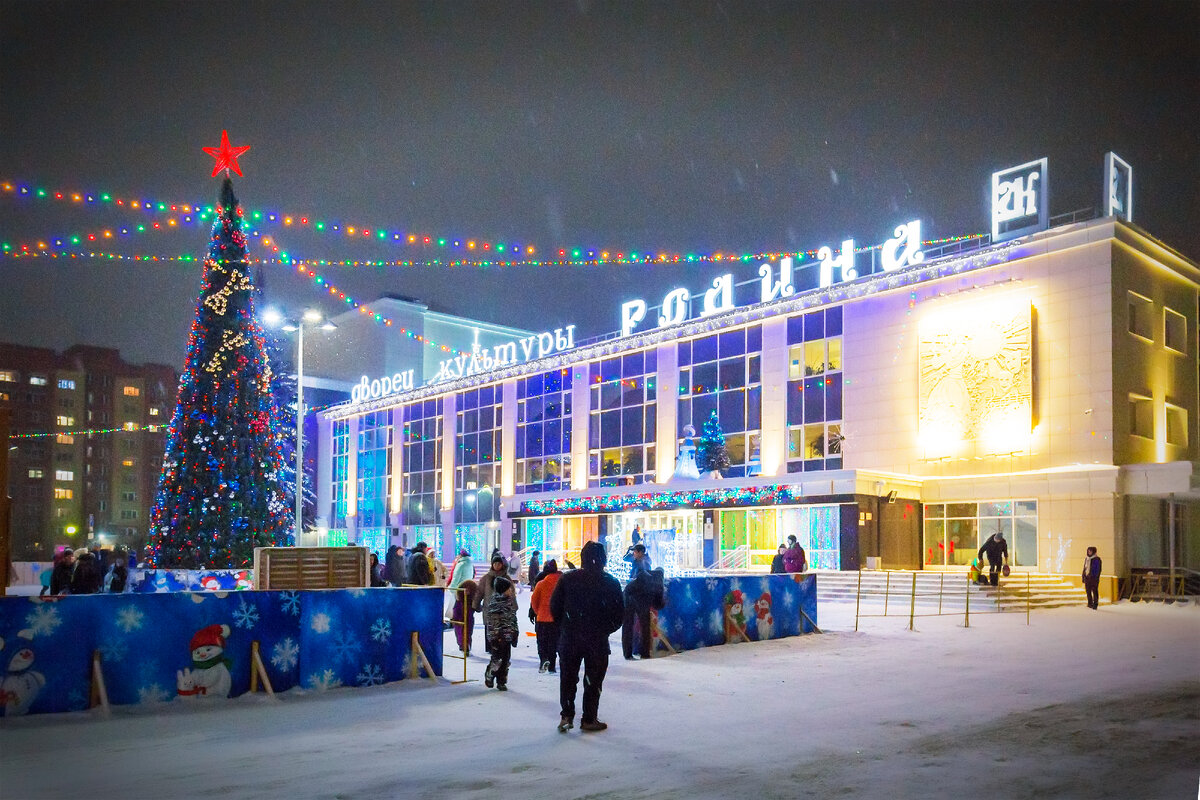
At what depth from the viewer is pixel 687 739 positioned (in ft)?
27.5

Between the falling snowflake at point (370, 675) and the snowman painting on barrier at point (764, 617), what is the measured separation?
6.99 m

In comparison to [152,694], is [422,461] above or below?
above

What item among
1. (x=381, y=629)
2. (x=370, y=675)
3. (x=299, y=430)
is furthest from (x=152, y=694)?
(x=299, y=430)

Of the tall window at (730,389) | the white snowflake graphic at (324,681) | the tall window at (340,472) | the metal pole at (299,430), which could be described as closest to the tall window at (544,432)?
the tall window at (730,389)

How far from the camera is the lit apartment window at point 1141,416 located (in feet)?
105

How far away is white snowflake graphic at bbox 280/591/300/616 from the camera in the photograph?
11227 mm

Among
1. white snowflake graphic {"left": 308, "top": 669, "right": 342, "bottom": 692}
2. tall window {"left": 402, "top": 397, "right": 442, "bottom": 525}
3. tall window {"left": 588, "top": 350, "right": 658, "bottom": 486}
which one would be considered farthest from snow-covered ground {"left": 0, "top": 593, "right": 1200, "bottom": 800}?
tall window {"left": 402, "top": 397, "right": 442, "bottom": 525}

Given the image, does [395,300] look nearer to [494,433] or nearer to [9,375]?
[494,433]

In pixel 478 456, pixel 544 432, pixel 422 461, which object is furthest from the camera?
pixel 422 461

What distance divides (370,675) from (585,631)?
13.1 ft

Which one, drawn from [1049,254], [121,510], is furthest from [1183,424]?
[121,510]

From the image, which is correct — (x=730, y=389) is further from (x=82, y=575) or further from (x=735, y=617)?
(x=82, y=575)

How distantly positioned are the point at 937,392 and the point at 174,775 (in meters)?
31.8

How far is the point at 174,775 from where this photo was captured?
23.7ft
